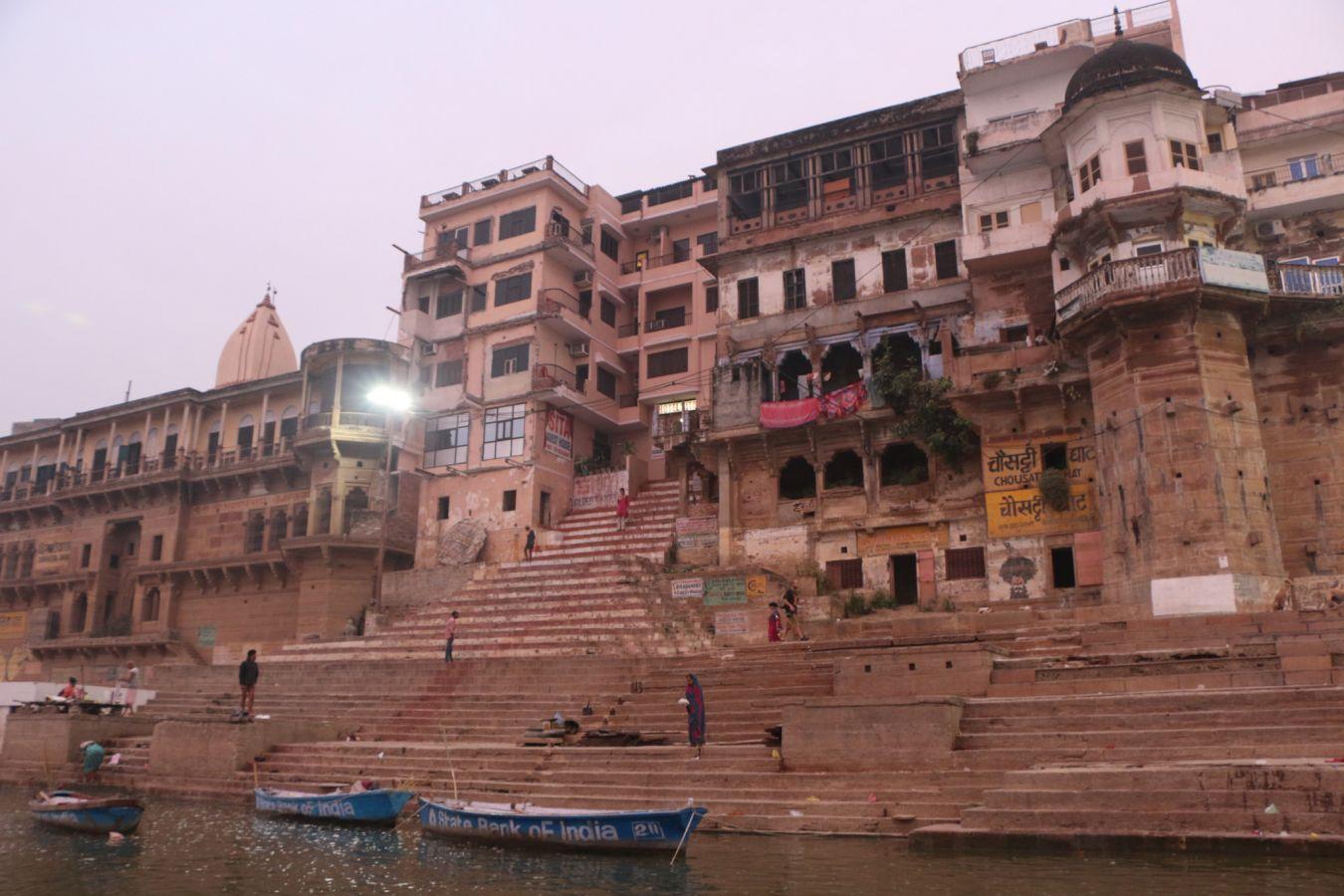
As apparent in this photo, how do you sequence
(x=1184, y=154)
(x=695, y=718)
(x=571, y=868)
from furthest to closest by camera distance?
(x=1184, y=154) → (x=695, y=718) → (x=571, y=868)

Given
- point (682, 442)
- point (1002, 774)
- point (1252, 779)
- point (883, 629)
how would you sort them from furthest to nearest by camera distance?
Result: 1. point (682, 442)
2. point (883, 629)
3. point (1002, 774)
4. point (1252, 779)

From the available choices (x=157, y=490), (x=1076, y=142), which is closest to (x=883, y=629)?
(x=1076, y=142)

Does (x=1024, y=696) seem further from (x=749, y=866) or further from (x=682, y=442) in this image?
(x=682, y=442)

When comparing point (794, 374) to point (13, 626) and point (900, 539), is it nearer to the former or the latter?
point (900, 539)

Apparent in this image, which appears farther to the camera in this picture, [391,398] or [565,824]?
[391,398]

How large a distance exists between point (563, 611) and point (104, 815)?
13173mm

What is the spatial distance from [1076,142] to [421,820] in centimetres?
2169

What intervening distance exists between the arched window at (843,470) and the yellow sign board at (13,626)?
3580cm

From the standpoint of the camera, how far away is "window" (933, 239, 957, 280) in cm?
2886

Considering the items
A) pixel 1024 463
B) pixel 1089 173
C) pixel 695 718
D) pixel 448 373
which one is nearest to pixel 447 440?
pixel 448 373

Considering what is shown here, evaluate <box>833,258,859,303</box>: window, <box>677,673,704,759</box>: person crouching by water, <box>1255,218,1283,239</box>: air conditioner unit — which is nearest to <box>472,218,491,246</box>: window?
<box>833,258,859,303</box>: window

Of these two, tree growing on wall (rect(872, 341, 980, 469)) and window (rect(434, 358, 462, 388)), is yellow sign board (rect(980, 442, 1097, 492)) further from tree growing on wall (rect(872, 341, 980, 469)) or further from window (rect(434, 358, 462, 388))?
window (rect(434, 358, 462, 388))

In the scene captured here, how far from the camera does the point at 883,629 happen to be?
22.1 metres

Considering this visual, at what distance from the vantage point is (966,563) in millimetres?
26328
